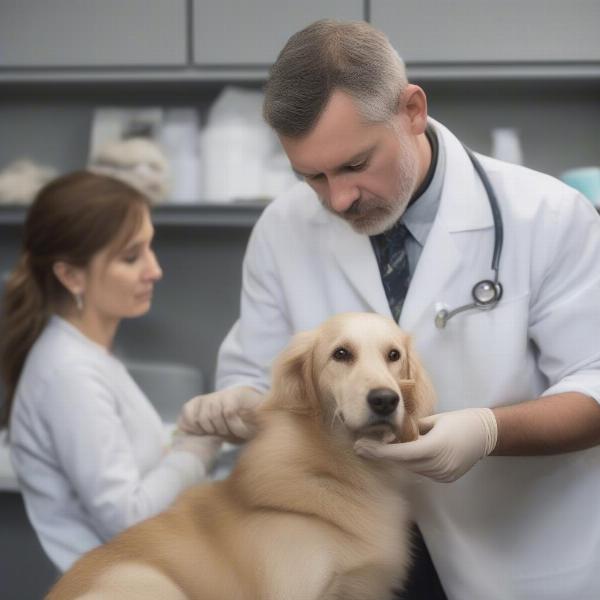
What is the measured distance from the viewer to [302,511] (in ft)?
2.77

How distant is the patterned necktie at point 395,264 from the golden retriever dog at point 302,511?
10 cm

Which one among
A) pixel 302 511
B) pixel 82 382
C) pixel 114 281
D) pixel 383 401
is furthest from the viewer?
pixel 114 281

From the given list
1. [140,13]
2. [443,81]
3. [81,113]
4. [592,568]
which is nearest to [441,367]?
[592,568]

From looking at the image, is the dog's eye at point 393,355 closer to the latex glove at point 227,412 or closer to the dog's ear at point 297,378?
the dog's ear at point 297,378

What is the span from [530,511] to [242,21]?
3.71 ft

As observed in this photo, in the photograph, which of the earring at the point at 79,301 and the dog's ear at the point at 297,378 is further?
the earring at the point at 79,301

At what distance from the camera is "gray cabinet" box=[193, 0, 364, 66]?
1.67 metres

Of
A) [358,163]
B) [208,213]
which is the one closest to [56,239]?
[208,213]

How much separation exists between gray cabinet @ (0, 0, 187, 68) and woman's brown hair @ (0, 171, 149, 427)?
434 mm

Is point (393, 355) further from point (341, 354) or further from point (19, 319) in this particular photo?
point (19, 319)

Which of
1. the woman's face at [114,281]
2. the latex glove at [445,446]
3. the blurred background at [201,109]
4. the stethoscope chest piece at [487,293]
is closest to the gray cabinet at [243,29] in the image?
the blurred background at [201,109]

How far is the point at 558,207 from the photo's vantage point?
0.94m

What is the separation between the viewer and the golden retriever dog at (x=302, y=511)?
809 millimetres

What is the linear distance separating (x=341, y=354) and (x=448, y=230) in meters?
0.20
